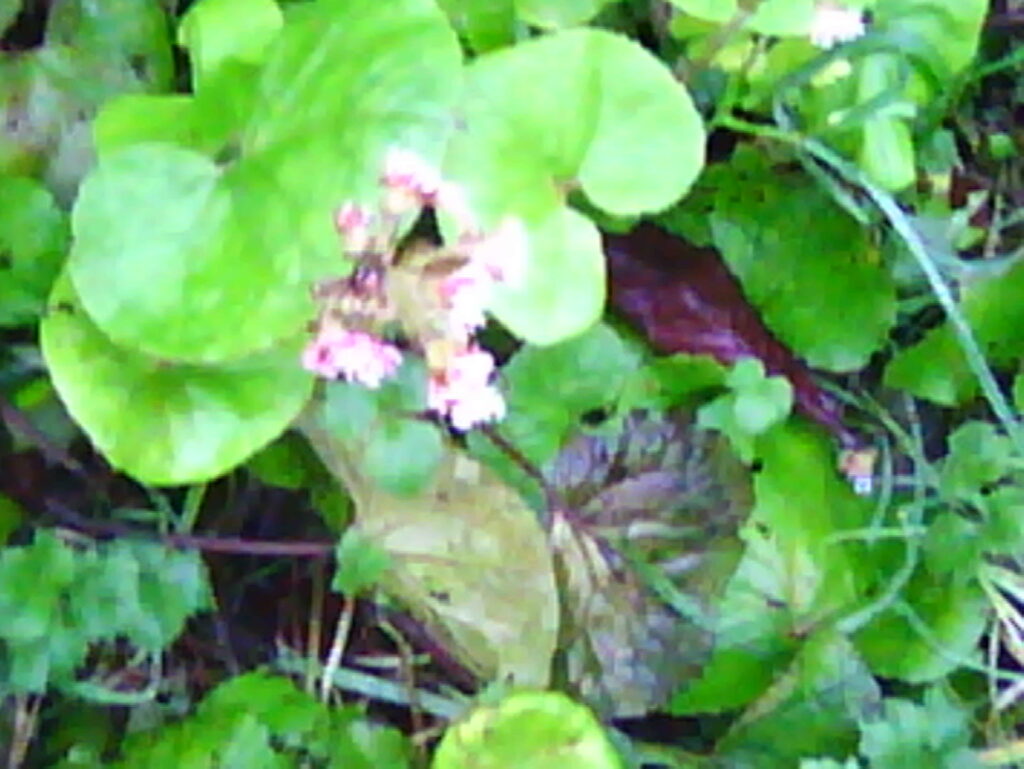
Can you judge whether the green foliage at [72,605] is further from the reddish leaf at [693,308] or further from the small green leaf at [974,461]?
the small green leaf at [974,461]

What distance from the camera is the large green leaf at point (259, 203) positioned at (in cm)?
64

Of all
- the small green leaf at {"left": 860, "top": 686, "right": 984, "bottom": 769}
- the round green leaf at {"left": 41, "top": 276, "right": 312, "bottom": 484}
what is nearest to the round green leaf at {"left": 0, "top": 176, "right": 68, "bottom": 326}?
the round green leaf at {"left": 41, "top": 276, "right": 312, "bottom": 484}

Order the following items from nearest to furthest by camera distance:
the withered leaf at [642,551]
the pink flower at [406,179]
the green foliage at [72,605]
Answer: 1. the pink flower at [406,179]
2. the green foliage at [72,605]
3. the withered leaf at [642,551]

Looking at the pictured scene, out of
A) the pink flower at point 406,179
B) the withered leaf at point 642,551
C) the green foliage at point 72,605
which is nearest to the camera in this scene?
the pink flower at point 406,179

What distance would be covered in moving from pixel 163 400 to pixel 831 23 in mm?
367

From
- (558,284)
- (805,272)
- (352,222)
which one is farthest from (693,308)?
(352,222)

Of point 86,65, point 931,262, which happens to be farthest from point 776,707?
point 86,65

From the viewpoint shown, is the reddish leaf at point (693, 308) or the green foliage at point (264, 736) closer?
the green foliage at point (264, 736)

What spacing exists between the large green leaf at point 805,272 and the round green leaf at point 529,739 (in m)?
0.24

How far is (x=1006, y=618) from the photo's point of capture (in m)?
0.89

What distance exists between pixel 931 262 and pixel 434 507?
291 mm

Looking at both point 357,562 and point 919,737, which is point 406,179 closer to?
point 357,562

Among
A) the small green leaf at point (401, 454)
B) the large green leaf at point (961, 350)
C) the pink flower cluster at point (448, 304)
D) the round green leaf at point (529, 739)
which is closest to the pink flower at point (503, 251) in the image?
the pink flower cluster at point (448, 304)

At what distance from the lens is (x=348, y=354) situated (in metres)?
0.68
